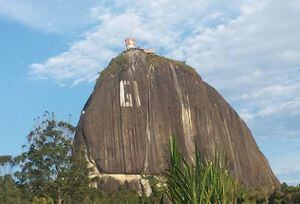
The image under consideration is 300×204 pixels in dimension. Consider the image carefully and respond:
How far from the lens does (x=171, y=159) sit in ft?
27.8

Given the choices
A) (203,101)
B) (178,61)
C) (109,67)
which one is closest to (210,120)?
(203,101)

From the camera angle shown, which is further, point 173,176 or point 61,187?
point 61,187

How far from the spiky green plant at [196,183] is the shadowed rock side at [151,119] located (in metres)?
95.1

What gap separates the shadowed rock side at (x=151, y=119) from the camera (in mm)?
105125

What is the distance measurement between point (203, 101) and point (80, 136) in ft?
78.7

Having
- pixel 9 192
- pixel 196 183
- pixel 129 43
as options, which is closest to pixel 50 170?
pixel 9 192

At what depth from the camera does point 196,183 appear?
823 cm

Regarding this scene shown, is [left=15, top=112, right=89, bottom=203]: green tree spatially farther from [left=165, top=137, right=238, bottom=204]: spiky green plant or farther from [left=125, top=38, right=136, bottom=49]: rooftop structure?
[left=125, top=38, right=136, bottom=49]: rooftop structure

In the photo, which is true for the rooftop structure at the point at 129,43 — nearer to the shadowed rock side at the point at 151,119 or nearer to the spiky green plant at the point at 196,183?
the shadowed rock side at the point at 151,119

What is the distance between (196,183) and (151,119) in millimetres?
100850

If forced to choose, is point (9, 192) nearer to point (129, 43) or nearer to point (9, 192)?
point (9, 192)

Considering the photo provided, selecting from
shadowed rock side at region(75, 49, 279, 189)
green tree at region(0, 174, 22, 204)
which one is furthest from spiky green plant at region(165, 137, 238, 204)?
shadowed rock side at region(75, 49, 279, 189)

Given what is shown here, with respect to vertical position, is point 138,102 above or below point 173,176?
above

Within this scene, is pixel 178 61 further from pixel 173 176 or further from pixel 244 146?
pixel 173 176
